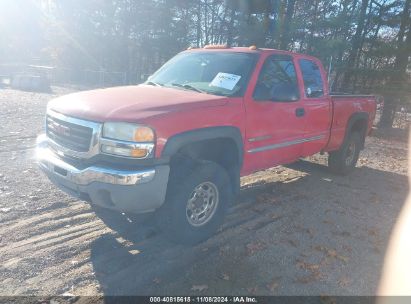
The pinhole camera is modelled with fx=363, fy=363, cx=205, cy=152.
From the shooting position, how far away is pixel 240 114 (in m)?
4.23

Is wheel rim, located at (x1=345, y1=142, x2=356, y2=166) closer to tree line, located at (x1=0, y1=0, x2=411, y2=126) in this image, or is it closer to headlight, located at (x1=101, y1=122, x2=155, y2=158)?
headlight, located at (x1=101, y1=122, x2=155, y2=158)

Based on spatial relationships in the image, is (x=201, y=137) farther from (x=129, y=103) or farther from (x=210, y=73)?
(x=210, y=73)

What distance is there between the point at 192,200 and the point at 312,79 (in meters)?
3.05

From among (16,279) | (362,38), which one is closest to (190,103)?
(16,279)

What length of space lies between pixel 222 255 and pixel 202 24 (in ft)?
111

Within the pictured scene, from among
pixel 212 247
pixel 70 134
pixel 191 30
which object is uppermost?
pixel 191 30

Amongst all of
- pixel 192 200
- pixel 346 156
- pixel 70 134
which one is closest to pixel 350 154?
pixel 346 156

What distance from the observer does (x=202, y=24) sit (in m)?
34.8

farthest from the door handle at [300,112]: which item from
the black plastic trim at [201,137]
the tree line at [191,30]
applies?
the tree line at [191,30]

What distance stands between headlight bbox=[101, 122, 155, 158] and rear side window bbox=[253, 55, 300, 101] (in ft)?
5.39

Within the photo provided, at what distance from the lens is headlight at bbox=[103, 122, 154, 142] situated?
3.35 metres

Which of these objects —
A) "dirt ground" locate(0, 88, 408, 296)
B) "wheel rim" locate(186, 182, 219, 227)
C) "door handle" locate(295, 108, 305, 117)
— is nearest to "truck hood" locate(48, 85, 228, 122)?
"wheel rim" locate(186, 182, 219, 227)

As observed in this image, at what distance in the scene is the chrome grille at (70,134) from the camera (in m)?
3.55

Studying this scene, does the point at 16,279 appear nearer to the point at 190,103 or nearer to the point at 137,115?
the point at 137,115
